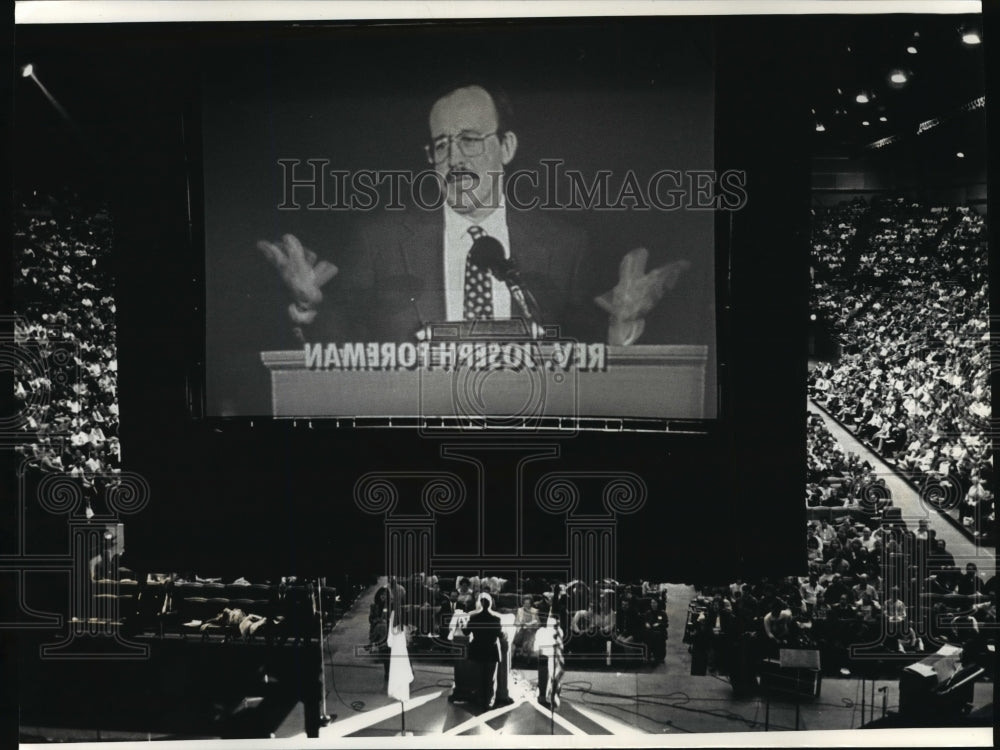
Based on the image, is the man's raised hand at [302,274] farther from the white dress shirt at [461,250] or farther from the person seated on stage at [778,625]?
the person seated on stage at [778,625]

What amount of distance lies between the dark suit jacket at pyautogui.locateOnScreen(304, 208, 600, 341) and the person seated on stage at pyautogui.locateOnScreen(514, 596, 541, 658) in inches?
40.7

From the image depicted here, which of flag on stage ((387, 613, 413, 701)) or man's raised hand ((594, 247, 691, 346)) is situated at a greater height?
man's raised hand ((594, 247, 691, 346))

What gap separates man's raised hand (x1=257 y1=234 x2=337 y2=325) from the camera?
231cm

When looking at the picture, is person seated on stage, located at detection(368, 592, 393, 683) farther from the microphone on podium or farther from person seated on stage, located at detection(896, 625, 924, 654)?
person seated on stage, located at detection(896, 625, 924, 654)

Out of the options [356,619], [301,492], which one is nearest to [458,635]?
[356,619]

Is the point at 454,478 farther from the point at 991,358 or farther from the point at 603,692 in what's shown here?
the point at 991,358

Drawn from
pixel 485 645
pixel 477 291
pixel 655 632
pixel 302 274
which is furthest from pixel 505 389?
pixel 655 632

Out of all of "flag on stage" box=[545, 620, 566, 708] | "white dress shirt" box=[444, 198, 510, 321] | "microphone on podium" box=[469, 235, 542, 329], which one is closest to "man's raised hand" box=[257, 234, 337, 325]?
"white dress shirt" box=[444, 198, 510, 321]

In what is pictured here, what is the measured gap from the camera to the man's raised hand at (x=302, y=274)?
2314 millimetres

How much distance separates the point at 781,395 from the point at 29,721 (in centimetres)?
296

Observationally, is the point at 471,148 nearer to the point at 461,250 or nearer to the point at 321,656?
the point at 461,250

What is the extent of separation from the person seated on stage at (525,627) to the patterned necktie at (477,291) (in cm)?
104

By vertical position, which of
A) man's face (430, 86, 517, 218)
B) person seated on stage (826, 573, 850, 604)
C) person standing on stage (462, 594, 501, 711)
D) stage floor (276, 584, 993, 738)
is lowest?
stage floor (276, 584, 993, 738)

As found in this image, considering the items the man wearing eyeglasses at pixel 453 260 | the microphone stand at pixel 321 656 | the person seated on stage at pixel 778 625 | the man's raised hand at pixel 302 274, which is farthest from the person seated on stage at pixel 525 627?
the man's raised hand at pixel 302 274
